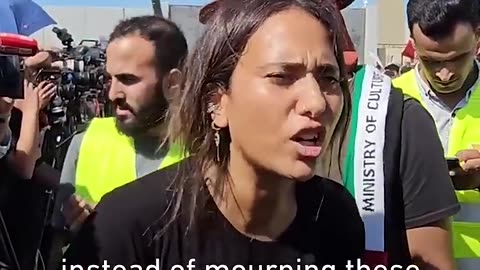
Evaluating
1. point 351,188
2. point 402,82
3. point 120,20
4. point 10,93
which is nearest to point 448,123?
point 402,82

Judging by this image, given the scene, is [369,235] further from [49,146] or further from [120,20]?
[49,146]

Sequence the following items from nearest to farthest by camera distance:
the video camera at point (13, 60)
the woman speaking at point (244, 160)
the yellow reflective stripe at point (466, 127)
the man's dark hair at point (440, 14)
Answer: the woman speaking at point (244, 160) → the video camera at point (13, 60) → the man's dark hair at point (440, 14) → the yellow reflective stripe at point (466, 127)

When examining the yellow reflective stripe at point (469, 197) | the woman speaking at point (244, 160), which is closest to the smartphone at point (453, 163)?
the yellow reflective stripe at point (469, 197)

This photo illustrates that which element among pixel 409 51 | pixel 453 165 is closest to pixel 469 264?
pixel 453 165

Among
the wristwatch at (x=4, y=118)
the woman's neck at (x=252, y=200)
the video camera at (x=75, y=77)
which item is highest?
the video camera at (x=75, y=77)

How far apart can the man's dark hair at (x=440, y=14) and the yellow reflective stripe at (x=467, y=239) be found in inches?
14.5

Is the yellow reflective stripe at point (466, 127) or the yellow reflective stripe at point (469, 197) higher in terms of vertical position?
the yellow reflective stripe at point (466, 127)

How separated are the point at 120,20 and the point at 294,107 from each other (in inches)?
14.0

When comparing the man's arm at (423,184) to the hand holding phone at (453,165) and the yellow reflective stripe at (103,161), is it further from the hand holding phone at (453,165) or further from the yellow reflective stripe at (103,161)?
the yellow reflective stripe at (103,161)

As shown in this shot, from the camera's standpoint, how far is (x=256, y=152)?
2.94 ft

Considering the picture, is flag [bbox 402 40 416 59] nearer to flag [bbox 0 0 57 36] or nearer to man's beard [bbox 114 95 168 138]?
man's beard [bbox 114 95 168 138]

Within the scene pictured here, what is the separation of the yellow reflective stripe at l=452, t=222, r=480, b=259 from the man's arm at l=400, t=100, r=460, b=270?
322 mm

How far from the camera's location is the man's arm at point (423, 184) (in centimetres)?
108

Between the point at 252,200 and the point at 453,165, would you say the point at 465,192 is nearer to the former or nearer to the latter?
the point at 453,165
